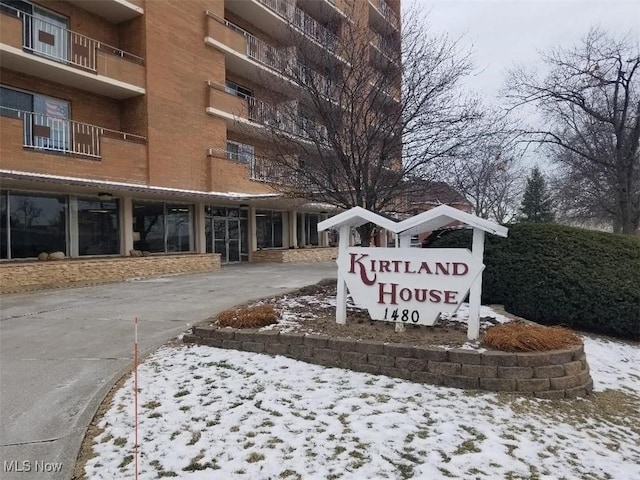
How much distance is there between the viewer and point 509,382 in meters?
4.68

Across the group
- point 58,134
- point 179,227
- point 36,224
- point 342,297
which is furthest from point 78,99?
point 342,297

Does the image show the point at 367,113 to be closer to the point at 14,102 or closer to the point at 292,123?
the point at 292,123

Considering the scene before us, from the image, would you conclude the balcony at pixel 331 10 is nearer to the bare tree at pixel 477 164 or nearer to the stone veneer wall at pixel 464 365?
the bare tree at pixel 477 164

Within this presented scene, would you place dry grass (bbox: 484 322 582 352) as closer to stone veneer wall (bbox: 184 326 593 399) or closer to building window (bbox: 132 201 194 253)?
stone veneer wall (bbox: 184 326 593 399)

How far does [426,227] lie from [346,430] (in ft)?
11.7

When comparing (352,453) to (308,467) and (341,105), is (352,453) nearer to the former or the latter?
(308,467)

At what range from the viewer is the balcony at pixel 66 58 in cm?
1286

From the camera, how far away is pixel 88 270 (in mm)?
13891

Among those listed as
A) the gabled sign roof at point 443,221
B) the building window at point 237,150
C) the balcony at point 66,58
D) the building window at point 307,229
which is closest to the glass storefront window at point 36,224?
the balcony at point 66,58

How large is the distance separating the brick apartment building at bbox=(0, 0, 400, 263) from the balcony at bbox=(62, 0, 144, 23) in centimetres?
4

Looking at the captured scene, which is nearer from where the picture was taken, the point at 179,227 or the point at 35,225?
the point at 35,225

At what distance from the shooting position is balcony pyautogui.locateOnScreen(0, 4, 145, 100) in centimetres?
1286

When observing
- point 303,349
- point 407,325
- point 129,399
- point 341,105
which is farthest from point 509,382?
point 341,105

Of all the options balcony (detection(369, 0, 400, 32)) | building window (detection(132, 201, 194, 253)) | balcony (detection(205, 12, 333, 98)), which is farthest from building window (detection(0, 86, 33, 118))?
balcony (detection(369, 0, 400, 32))
